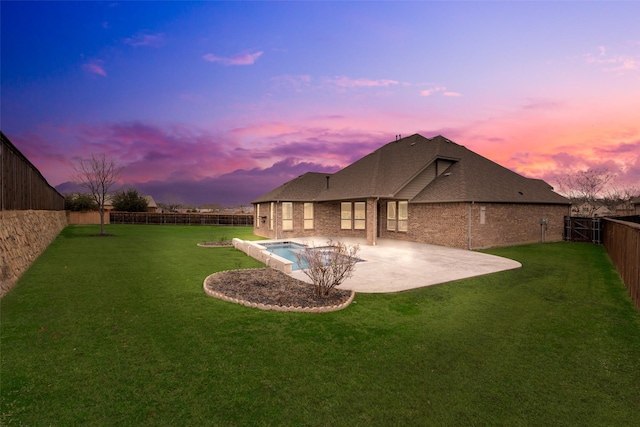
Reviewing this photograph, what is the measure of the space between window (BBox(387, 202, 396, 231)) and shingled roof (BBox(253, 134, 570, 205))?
173cm

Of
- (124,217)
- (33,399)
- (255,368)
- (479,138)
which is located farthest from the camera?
(124,217)

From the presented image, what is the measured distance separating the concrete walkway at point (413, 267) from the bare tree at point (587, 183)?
43975 millimetres

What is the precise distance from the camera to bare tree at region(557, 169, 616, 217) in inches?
1705

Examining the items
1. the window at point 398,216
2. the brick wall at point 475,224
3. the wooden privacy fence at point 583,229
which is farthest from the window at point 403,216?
the wooden privacy fence at point 583,229

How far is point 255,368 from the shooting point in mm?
4117

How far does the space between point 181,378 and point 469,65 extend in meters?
16.6

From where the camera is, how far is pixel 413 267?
10922 millimetres

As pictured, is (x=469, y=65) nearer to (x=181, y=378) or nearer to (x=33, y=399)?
(x=181, y=378)

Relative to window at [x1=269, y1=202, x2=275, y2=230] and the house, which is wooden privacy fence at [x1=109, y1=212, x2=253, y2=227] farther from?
window at [x1=269, y1=202, x2=275, y2=230]

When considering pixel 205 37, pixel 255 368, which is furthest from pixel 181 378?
pixel 205 37

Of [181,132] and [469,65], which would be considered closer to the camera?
[469,65]

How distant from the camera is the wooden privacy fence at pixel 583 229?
18.2 metres

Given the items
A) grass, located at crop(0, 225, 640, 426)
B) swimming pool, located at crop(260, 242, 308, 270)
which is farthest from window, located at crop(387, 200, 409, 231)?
grass, located at crop(0, 225, 640, 426)

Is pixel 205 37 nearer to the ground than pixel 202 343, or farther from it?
farther from it
